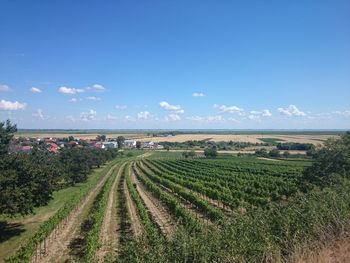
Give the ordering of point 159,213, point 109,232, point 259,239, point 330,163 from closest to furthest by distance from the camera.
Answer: point 259,239 < point 109,232 < point 159,213 < point 330,163

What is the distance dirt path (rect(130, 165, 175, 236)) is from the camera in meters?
31.1

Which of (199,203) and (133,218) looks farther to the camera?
(199,203)

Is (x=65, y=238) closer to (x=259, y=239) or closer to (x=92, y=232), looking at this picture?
(x=92, y=232)

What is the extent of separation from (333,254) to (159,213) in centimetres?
3016

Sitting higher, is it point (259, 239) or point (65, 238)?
point (259, 239)

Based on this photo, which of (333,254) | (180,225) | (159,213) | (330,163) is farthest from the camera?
(330,163)

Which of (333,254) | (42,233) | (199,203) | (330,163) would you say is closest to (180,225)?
(333,254)

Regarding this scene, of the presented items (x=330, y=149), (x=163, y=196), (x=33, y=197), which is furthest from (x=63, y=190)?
(x=330, y=149)

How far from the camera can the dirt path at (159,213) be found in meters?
31.1

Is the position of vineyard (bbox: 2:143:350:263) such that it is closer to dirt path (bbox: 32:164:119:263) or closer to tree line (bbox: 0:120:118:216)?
dirt path (bbox: 32:164:119:263)

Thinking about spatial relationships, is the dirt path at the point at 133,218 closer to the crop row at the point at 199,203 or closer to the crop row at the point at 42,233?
the crop row at the point at 42,233

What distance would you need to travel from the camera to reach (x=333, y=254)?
8234 mm

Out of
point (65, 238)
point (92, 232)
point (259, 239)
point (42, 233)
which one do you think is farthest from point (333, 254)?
point (65, 238)

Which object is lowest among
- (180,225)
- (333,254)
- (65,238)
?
(65,238)
